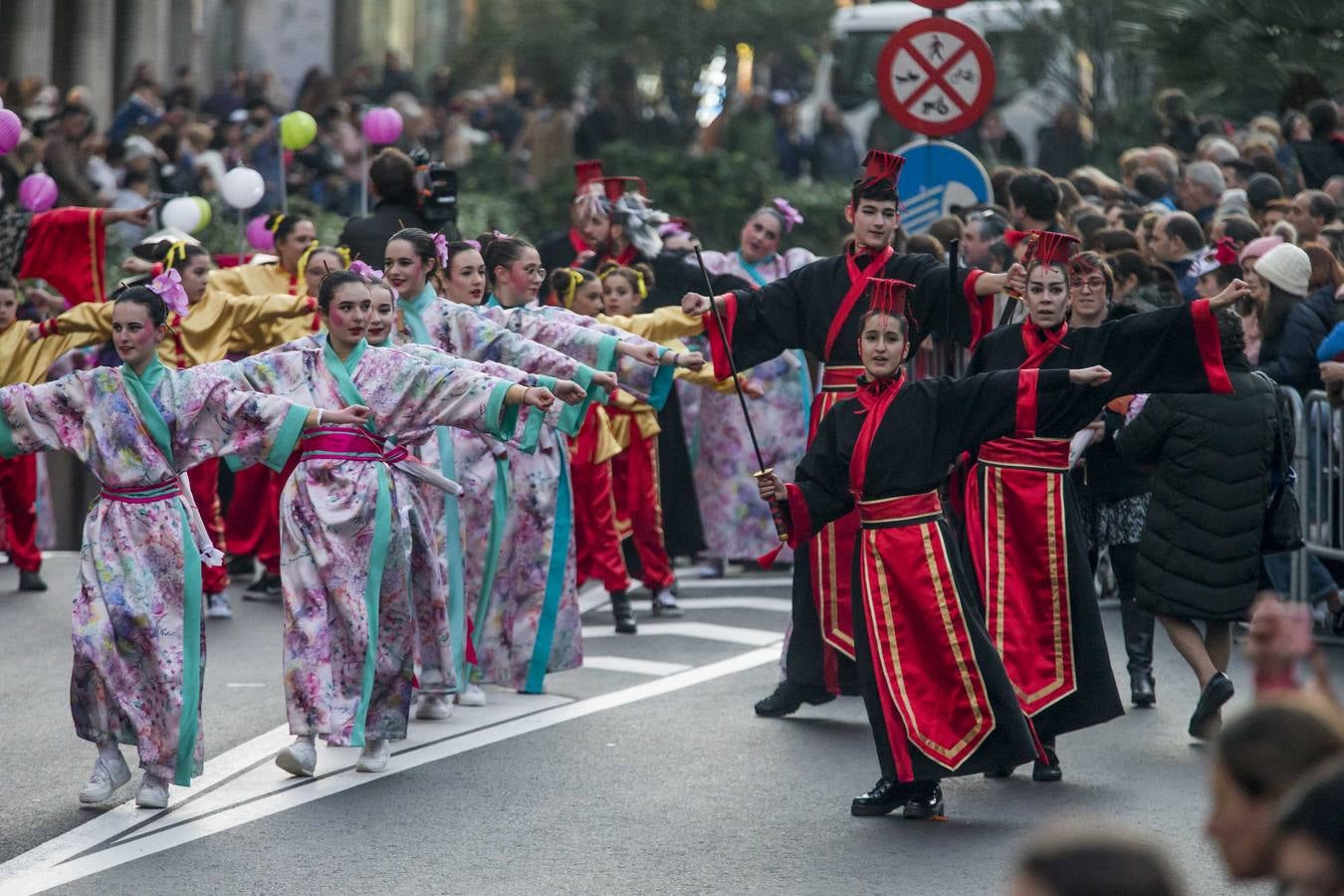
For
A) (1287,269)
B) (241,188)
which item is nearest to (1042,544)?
(1287,269)

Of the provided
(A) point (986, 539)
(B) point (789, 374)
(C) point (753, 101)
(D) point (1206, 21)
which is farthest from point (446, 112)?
(A) point (986, 539)

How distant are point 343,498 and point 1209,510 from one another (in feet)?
10.8

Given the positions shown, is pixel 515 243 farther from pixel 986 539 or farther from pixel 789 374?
pixel 789 374

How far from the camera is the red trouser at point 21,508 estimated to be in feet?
38.9

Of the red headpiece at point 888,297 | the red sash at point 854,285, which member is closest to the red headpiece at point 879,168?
the red sash at point 854,285

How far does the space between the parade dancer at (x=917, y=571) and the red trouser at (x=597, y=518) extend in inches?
150

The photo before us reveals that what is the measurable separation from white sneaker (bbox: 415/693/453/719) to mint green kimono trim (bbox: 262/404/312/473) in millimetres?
1680

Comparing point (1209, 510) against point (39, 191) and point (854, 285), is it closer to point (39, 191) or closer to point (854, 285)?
A: point (854, 285)

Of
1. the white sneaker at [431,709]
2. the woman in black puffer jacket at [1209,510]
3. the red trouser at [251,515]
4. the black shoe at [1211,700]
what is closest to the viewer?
the black shoe at [1211,700]

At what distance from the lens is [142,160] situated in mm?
16797

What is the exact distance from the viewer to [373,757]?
8016 mm

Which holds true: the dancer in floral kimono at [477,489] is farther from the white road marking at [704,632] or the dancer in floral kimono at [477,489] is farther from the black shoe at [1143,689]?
the black shoe at [1143,689]

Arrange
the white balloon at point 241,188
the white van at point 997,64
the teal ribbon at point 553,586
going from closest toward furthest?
the teal ribbon at point 553,586
the white balloon at point 241,188
the white van at point 997,64

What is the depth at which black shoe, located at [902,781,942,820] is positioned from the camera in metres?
7.38
